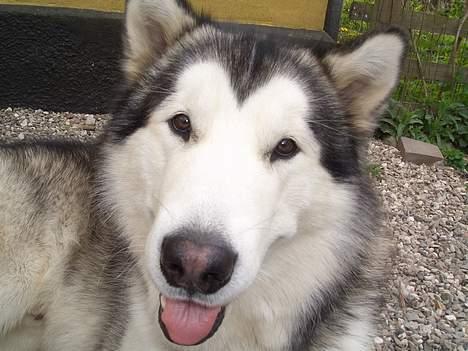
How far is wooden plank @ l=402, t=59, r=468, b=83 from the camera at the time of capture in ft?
23.7

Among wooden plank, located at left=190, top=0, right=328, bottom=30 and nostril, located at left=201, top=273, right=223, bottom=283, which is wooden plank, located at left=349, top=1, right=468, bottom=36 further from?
nostril, located at left=201, top=273, right=223, bottom=283

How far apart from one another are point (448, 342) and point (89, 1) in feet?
16.0

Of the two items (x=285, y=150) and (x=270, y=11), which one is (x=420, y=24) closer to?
(x=270, y=11)

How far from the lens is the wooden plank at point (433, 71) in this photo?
23.7ft

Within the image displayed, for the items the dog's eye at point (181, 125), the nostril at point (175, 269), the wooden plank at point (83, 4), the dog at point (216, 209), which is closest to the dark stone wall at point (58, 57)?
the wooden plank at point (83, 4)

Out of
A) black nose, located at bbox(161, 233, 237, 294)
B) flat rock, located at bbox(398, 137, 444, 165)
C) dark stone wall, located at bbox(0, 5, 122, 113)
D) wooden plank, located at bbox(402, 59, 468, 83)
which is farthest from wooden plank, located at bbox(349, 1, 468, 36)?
black nose, located at bbox(161, 233, 237, 294)

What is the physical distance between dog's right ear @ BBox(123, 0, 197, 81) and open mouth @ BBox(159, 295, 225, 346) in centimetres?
123

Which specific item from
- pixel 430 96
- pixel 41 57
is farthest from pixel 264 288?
pixel 430 96

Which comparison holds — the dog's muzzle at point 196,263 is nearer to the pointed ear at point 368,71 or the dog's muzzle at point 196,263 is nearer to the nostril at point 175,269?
the nostril at point 175,269

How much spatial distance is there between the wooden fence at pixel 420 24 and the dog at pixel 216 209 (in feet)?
15.5

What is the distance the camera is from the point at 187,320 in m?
2.13

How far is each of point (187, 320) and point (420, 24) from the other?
240 inches

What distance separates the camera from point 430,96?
720 centimetres

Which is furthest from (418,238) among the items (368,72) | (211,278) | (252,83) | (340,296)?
(211,278)
